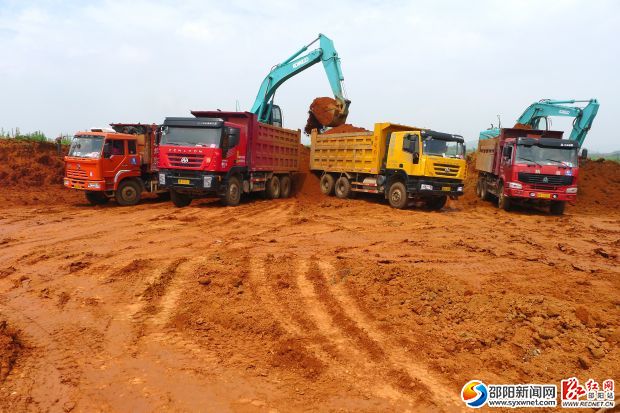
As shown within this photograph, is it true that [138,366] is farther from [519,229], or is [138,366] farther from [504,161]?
[504,161]

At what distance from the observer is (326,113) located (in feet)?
65.2

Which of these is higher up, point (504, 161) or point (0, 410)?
point (504, 161)

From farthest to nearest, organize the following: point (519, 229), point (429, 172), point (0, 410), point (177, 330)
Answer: point (429, 172) → point (519, 229) → point (177, 330) → point (0, 410)

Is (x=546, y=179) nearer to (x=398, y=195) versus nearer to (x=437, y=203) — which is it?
(x=437, y=203)

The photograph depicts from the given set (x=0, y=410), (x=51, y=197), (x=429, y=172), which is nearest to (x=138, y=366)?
(x=0, y=410)

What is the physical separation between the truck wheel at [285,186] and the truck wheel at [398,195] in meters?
4.72

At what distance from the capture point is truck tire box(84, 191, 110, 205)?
14.4m

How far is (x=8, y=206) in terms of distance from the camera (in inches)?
564

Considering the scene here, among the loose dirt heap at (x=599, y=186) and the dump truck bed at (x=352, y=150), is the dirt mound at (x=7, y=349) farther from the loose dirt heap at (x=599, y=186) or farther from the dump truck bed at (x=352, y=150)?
the loose dirt heap at (x=599, y=186)

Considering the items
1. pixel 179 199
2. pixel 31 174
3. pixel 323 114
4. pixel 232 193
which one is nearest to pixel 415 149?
pixel 232 193

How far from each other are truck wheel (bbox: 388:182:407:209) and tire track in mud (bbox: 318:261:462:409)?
30.8 feet

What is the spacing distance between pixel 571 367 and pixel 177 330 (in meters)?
3.73

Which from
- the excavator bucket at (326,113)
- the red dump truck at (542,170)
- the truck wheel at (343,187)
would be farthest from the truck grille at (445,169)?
the excavator bucket at (326,113)

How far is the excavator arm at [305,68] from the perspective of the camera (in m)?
19.0
